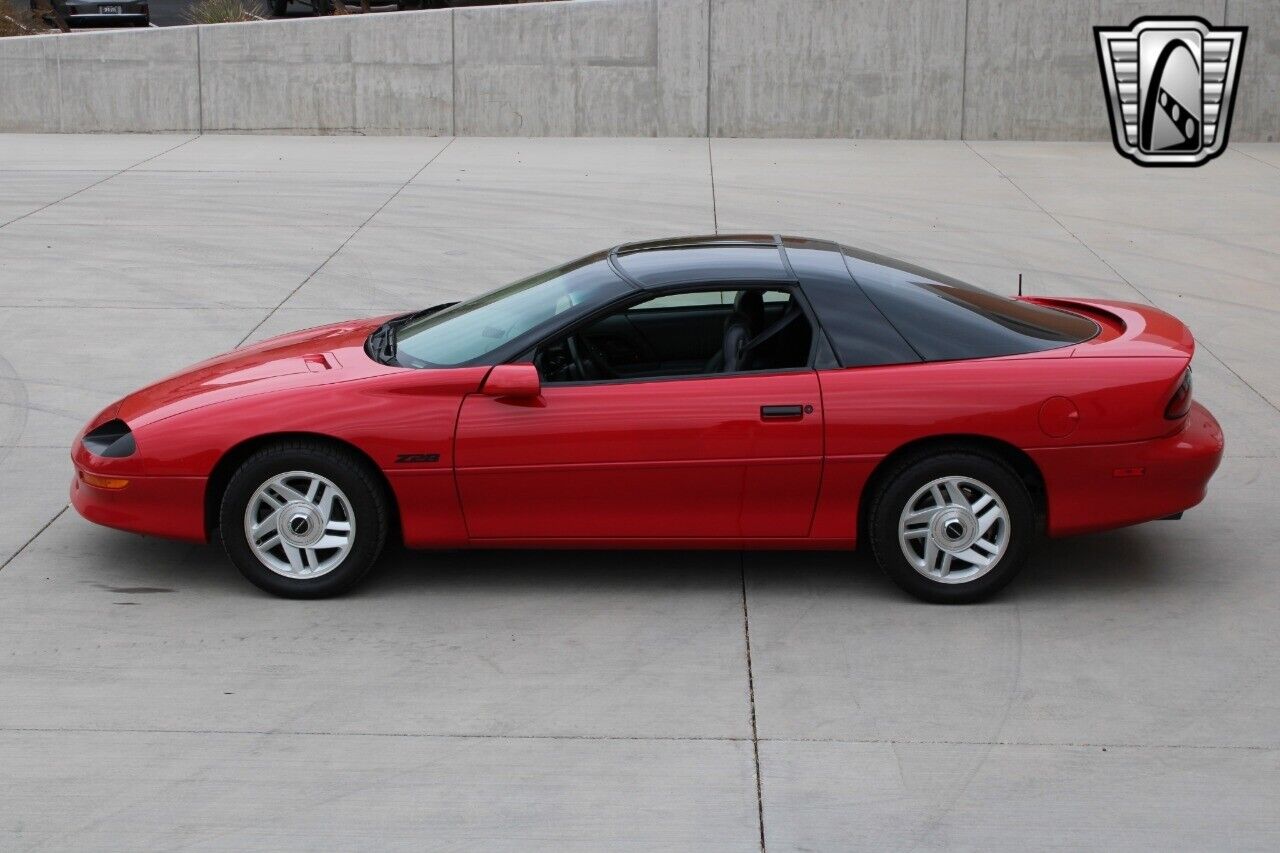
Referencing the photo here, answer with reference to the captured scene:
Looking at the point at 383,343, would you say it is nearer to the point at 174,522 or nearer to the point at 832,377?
the point at 174,522

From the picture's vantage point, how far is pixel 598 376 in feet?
19.5

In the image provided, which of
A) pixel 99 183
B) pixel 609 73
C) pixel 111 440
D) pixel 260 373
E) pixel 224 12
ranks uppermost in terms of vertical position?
pixel 224 12

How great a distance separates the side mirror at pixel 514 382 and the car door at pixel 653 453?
0.04m

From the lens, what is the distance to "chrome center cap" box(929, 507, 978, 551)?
573 centimetres

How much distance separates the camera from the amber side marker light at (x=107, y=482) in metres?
5.89

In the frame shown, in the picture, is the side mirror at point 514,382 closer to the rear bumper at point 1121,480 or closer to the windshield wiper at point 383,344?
the windshield wiper at point 383,344

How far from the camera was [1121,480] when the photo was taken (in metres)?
5.76

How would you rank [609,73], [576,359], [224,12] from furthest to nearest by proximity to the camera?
[224,12]
[609,73]
[576,359]

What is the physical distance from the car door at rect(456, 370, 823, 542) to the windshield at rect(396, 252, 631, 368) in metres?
0.31

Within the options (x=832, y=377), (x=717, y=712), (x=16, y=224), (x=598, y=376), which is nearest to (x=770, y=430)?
(x=832, y=377)

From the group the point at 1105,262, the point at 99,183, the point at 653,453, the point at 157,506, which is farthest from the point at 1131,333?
the point at 99,183

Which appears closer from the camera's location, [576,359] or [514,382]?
[514,382]

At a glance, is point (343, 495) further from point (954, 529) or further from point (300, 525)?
point (954, 529)

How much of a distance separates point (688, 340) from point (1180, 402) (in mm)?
1883
